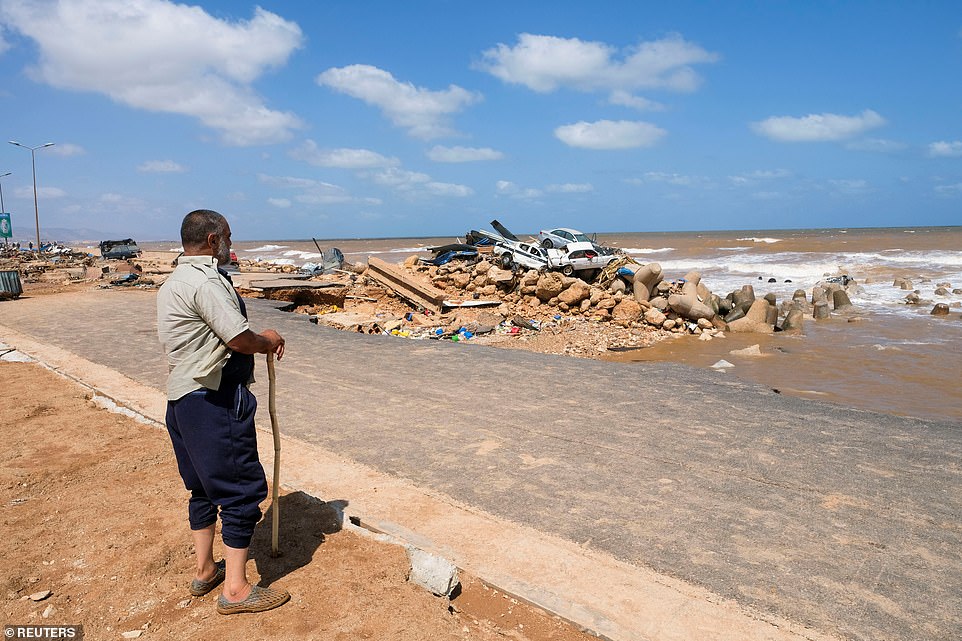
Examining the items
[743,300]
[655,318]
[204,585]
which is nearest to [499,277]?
[655,318]

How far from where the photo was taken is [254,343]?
9.47ft

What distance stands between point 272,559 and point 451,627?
1193 mm

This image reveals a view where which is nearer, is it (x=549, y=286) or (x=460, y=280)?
(x=549, y=286)

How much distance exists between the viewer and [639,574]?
11.0ft

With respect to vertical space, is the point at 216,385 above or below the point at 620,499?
above

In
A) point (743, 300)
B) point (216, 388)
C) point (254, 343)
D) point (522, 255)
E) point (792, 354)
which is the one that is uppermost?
point (522, 255)

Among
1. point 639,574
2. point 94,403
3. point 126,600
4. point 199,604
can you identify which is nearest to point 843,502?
point 639,574

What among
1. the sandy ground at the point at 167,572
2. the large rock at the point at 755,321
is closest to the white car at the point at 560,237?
the large rock at the point at 755,321

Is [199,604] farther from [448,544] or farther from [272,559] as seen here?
[448,544]

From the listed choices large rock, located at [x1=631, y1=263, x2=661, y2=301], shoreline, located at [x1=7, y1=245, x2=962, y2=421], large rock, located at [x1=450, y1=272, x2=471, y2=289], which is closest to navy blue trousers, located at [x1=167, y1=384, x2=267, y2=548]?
shoreline, located at [x1=7, y1=245, x2=962, y2=421]

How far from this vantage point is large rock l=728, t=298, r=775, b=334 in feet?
53.2

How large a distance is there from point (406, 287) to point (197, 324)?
1552cm

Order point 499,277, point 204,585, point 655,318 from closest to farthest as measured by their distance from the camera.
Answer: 1. point 204,585
2. point 655,318
3. point 499,277

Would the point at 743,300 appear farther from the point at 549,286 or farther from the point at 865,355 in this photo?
the point at 549,286
